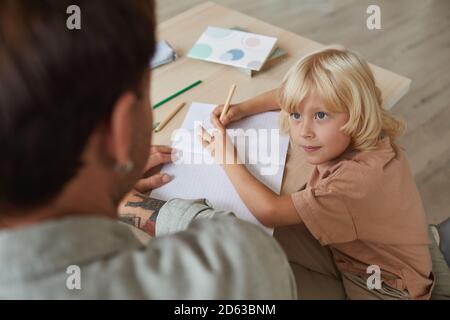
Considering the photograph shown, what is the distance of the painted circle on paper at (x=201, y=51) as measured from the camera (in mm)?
1308

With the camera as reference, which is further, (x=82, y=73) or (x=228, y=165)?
(x=228, y=165)

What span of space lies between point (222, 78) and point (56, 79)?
876 millimetres

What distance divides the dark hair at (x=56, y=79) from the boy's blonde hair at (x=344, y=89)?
0.57 m

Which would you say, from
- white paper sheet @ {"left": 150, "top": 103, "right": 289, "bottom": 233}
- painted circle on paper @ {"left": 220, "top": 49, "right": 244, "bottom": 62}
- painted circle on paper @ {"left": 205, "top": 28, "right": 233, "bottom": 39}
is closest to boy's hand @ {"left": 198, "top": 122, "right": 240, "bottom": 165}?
white paper sheet @ {"left": 150, "top": 103, "right": 289, "bottom": 233}

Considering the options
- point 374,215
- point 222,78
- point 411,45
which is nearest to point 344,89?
point 374,215

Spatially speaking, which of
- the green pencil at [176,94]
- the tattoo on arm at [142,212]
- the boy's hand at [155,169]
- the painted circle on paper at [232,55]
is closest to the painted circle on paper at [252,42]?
the painted circle on paper at [232,55]

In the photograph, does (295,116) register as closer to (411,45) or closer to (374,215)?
(374,215)

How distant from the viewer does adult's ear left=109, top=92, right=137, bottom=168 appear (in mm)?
475

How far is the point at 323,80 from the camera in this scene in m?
0.97

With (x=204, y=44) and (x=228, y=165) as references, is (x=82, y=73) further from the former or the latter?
(x=204, y=44)

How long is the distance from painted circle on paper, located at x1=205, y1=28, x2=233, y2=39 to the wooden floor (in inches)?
42.7

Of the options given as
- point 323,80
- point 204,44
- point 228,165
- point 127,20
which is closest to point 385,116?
point 323,80

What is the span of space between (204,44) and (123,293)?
1.01 m
